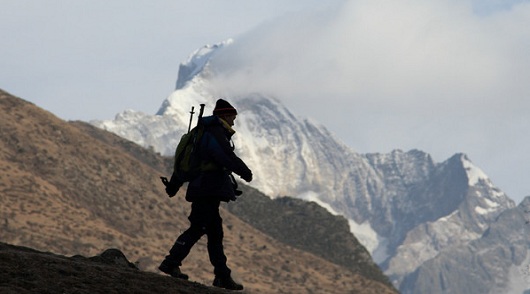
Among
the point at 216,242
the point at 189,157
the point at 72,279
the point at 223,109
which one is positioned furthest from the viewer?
the point at 216,242

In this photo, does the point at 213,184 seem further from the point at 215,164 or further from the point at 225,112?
the point at 225,112

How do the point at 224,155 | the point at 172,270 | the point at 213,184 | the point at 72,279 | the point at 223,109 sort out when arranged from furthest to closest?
1. the point at 172,270
2. the point at 223,109
3. the point at 213,184
4. the point at 224,155
5. the point at 72,279

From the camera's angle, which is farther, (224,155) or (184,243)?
(184,243)

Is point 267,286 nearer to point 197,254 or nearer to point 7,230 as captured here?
point 197,254

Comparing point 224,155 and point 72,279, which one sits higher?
point 224,155

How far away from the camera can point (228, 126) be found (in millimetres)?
11695

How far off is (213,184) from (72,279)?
6.74 ft

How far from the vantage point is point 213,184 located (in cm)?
1141

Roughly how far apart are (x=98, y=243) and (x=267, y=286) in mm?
17041

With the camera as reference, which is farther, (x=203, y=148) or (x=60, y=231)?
(x=60, y=231)

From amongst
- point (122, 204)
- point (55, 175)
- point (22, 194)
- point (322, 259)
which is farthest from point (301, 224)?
point (22, 194)

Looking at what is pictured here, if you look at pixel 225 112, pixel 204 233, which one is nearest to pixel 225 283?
pixel 204 233

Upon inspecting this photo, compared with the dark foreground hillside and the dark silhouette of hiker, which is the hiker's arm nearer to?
the dark silhouette of hiker

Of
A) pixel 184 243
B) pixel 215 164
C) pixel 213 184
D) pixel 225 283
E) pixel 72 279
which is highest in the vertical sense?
pixel 215 164
